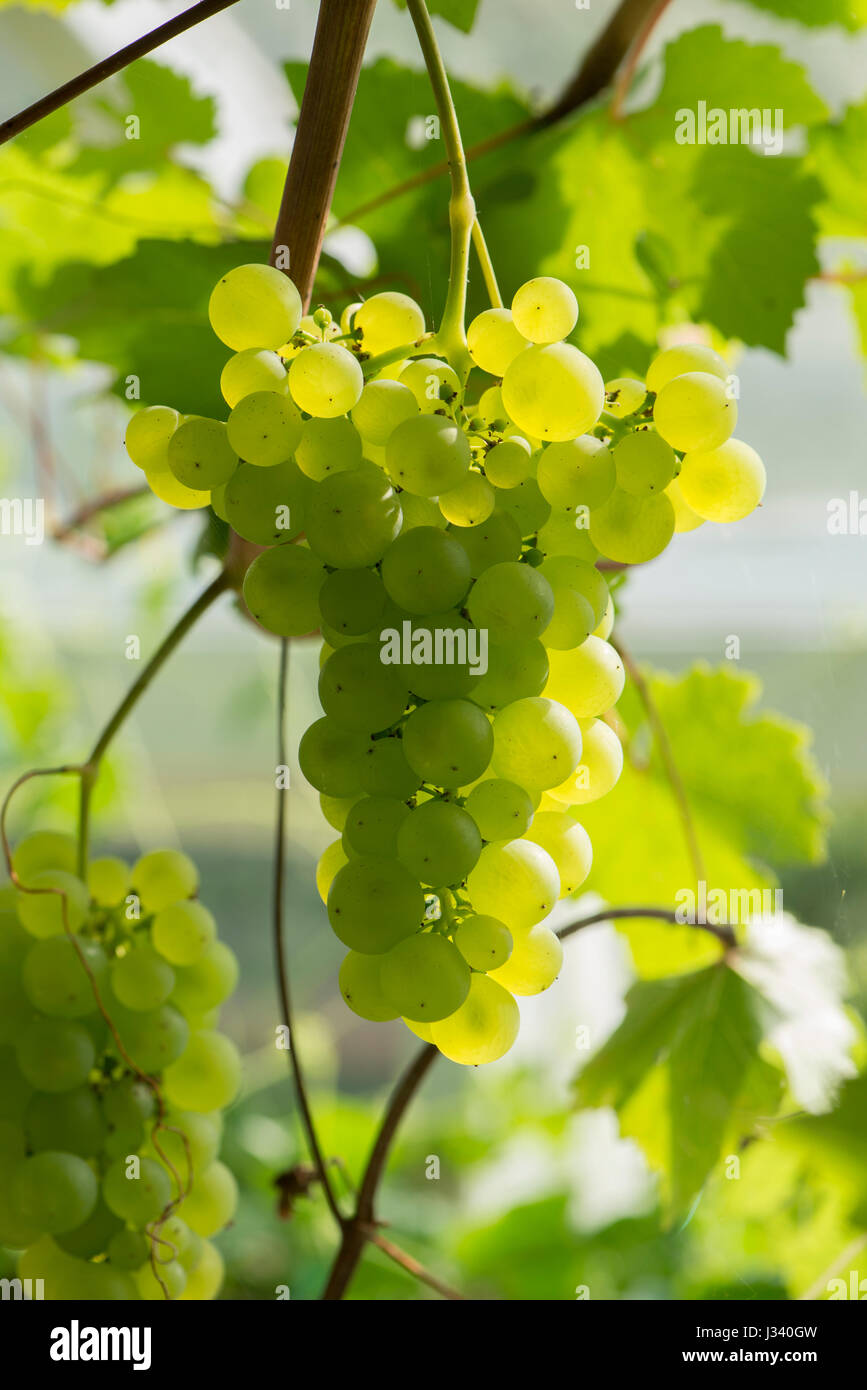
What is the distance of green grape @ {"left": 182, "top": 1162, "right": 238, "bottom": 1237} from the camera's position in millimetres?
445

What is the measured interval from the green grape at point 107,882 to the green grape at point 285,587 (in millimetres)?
183

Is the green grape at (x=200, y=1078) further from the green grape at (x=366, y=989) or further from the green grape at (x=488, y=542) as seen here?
the green grape at (x=488, y=542)

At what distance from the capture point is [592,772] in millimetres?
344

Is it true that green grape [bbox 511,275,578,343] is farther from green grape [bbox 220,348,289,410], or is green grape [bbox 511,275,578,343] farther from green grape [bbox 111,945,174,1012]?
green grape [bbox 111,945,174,1012]

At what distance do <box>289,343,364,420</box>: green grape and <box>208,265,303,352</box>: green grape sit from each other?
0.02 m

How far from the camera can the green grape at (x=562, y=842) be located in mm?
341

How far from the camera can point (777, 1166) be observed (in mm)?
622

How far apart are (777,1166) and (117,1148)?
15.7 inches

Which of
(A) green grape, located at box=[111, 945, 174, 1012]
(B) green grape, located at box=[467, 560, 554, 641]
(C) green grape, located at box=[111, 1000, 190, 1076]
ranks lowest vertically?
(C) green grape, located at box=[111, 1000, 190, 1076]

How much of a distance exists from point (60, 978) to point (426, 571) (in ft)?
0.76

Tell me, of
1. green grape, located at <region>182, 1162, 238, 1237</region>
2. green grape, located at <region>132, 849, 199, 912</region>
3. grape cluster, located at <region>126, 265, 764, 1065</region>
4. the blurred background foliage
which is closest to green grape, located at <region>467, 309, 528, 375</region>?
grape cluster, located at <region>126, 265, 764, 1065</region>

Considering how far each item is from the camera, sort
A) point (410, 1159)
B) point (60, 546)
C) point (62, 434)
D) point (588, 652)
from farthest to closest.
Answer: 1. point (410, 1159)
2. point (62, 434)
3. point (60, 546)
4. point (588, 652)

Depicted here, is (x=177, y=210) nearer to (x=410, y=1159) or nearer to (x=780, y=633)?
(x=780, y=633)
